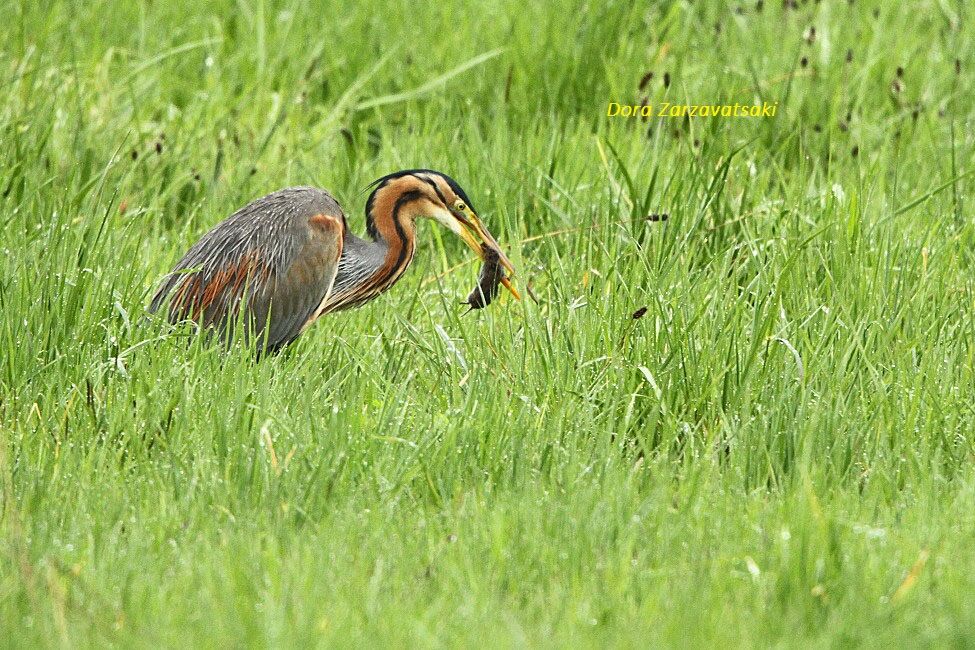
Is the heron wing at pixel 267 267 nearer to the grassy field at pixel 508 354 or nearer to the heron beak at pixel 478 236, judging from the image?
the grassy field at pixel 508 354

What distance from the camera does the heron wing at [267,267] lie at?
16.7ft

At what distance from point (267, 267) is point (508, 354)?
1184 mm

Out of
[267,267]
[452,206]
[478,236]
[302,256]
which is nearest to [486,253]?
[478,236]

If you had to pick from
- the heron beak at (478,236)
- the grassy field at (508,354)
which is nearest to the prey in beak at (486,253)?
the heron beak at (478,236)

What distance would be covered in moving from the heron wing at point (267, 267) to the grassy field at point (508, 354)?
0.55 feet

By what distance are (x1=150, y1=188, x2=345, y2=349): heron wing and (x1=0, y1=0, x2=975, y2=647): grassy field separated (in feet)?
0.55

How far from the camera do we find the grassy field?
3.04 meters

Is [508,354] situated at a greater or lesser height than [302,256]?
lesser

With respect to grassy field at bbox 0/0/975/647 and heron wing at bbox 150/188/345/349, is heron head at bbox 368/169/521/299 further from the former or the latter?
heron wing at bbox 150/188/345/349

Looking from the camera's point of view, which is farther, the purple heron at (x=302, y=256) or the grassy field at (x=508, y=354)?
the purple heron at (x=302, y=256)

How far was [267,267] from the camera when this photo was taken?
17.0 feet

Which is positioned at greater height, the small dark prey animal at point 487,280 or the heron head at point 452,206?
the heron head at point 452,206

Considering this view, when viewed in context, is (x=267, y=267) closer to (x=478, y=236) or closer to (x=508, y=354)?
(x=478, y=236)

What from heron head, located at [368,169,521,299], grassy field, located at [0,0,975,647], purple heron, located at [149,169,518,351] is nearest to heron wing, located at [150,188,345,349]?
purple heron, located at [149,169,518,351]
